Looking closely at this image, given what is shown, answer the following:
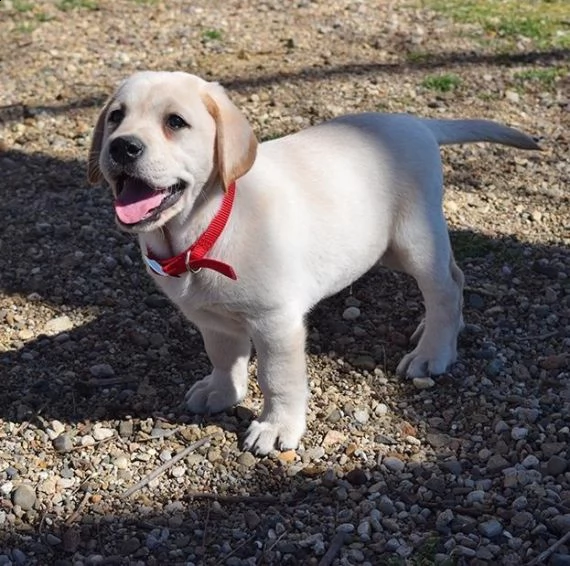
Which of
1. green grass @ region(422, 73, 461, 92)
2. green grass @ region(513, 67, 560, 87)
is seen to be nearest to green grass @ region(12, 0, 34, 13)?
green grass @ region(422, 73, 461, 92)

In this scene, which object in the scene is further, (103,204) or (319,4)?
(319,4)

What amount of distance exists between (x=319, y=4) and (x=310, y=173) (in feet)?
16.2

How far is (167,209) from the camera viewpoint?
10.5 feet

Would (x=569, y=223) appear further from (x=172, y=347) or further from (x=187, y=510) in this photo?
(x=187, y=510)

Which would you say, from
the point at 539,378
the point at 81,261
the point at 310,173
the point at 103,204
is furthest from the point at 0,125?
the point at 539,378

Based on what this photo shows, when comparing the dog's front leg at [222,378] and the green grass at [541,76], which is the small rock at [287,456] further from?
the green grass at [541,76]

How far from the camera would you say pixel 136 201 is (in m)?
3.20

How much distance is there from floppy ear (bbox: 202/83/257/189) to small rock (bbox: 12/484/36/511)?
1.28 m

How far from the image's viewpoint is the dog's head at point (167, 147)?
3107mm

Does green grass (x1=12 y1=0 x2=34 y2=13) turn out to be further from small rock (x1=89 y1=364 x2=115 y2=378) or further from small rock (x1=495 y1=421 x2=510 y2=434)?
small rock (x1=495 y1=421 x2=510 y2=434)

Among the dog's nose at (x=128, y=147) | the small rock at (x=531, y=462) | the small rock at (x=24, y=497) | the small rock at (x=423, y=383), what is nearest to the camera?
the dog's nose at (x=128, y=147)

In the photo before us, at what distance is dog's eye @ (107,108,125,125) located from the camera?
10.7ft

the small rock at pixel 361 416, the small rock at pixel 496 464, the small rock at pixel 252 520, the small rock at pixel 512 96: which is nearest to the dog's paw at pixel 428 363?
the small rock at pixel 361 416

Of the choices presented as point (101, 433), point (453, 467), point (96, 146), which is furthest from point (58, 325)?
point (453, 467)
